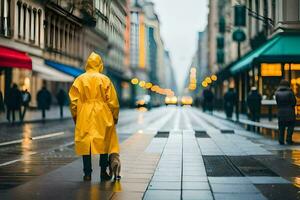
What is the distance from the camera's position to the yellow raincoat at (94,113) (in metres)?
7.30

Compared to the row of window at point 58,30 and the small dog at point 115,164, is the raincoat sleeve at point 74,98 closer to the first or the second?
the small dog at point 115,164

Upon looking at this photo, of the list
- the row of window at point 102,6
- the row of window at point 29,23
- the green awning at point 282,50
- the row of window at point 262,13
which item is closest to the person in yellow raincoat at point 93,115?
the row of window at point 102,6

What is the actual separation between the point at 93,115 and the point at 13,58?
1868cm

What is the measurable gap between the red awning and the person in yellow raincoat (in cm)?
1705

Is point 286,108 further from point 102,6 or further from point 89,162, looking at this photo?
point 89,162

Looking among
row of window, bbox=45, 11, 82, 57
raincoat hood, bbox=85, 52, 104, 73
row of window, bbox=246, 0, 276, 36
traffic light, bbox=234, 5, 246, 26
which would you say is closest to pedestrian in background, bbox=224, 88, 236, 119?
row of window, bbox=246, 0, 276, 36

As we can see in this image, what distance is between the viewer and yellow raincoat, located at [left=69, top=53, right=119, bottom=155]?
7.30 metres

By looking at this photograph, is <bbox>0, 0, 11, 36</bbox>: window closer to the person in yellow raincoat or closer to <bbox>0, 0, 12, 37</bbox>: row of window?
<bbox>0, 0, 12, 37</bbox>: row of window

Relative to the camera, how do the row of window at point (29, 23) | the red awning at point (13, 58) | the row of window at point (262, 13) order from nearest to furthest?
1. the red awning at point (13, 58)
2. the row of window at point (29, 23)
3. the row of window at point (262, 13)

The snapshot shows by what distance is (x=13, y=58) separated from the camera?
82.0 feet

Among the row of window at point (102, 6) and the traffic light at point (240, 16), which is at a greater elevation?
the traffic light at point (240, 16)

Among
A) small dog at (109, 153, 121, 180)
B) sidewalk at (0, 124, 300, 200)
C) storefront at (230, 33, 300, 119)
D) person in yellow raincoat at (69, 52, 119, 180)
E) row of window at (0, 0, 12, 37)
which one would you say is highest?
row of window at (0, 0, 12, 37)

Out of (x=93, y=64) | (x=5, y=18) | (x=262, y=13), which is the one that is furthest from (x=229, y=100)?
(x=93, y=64)

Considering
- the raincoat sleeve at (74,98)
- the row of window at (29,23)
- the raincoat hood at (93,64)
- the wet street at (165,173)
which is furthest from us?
the row of window at (29,23)
